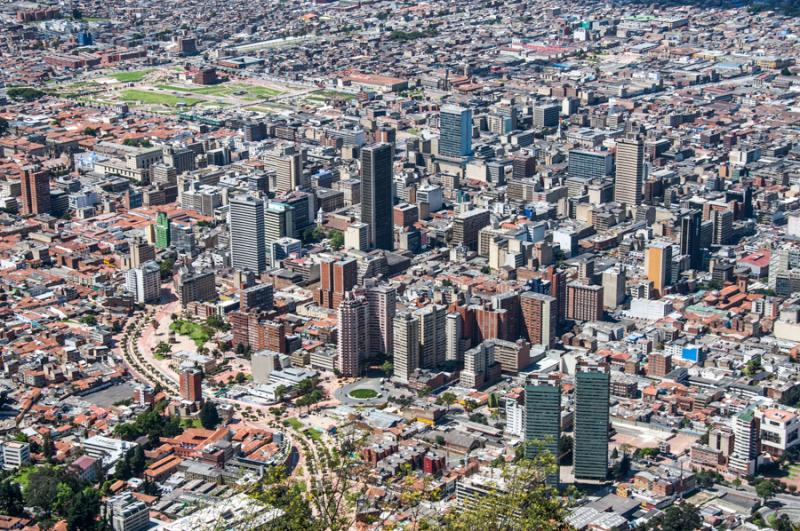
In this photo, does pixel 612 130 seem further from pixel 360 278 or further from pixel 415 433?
pixel 415 433

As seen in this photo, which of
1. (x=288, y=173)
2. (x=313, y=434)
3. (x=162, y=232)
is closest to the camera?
(x=313, y=434)

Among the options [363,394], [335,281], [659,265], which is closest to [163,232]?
[335,281]

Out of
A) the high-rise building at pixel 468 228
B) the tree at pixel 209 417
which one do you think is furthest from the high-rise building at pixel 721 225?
the tree at pixel 209 417

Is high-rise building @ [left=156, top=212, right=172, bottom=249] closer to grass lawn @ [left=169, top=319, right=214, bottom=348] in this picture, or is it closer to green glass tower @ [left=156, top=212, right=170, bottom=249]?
green glass tower @ [left=156, top=212, right=170, bottom=249]

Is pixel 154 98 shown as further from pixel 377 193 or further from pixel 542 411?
pixel 542 411

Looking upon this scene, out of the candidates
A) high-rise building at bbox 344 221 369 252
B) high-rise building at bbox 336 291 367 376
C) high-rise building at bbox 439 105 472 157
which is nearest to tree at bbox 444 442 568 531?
high-rise building at bbox 336 291 367 376

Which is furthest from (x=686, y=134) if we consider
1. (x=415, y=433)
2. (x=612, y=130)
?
(x=415, y=433)

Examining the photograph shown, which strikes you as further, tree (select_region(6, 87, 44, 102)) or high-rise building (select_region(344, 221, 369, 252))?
tree (select_region(6, 87, 44, 102))

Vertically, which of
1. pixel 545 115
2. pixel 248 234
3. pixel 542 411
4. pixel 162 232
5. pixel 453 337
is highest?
pixel 545 115
